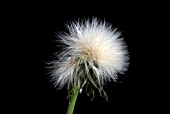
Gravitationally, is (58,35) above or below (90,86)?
above

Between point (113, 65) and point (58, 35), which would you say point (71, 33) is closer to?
point (58, 35)

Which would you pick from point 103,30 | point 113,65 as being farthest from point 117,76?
point 103,30

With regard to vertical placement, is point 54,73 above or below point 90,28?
below

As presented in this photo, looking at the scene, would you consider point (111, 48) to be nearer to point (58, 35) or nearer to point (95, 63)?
point (95, 63)

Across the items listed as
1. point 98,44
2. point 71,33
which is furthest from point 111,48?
point 71,33

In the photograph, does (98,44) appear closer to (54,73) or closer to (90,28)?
(90,28)
